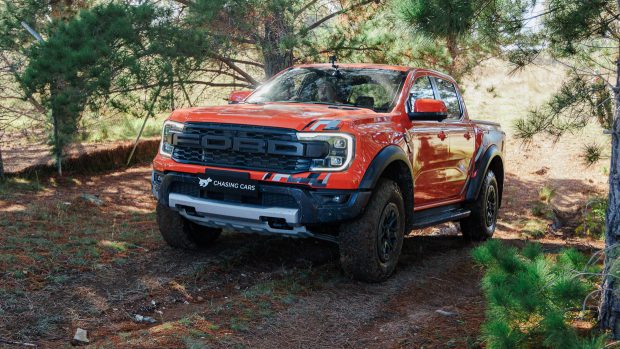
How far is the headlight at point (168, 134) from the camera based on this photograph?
605cm

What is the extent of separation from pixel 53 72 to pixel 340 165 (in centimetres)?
446

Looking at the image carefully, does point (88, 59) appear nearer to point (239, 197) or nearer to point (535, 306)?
point (239, 197)

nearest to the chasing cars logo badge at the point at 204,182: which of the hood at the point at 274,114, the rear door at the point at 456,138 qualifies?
the hood at the point at 274,114

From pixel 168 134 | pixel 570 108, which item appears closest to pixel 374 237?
pixel 168 134

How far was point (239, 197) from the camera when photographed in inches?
221

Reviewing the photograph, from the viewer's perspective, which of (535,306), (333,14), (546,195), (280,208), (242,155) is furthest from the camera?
(546,195)

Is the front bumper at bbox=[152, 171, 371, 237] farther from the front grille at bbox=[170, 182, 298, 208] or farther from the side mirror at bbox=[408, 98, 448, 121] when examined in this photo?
the side mirror at bbox=[408, 98, 448, 121]

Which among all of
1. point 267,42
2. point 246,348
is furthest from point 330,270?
point 267,42

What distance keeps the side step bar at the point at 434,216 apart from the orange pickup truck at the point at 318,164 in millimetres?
25

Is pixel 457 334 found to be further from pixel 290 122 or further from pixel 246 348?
pixel 290 122

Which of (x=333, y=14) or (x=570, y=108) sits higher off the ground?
(x=333, y=14)

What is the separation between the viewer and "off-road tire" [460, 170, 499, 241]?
8.16 metres

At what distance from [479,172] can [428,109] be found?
6.70ft

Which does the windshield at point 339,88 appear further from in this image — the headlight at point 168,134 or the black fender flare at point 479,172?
the black fender flare at point 479,172
